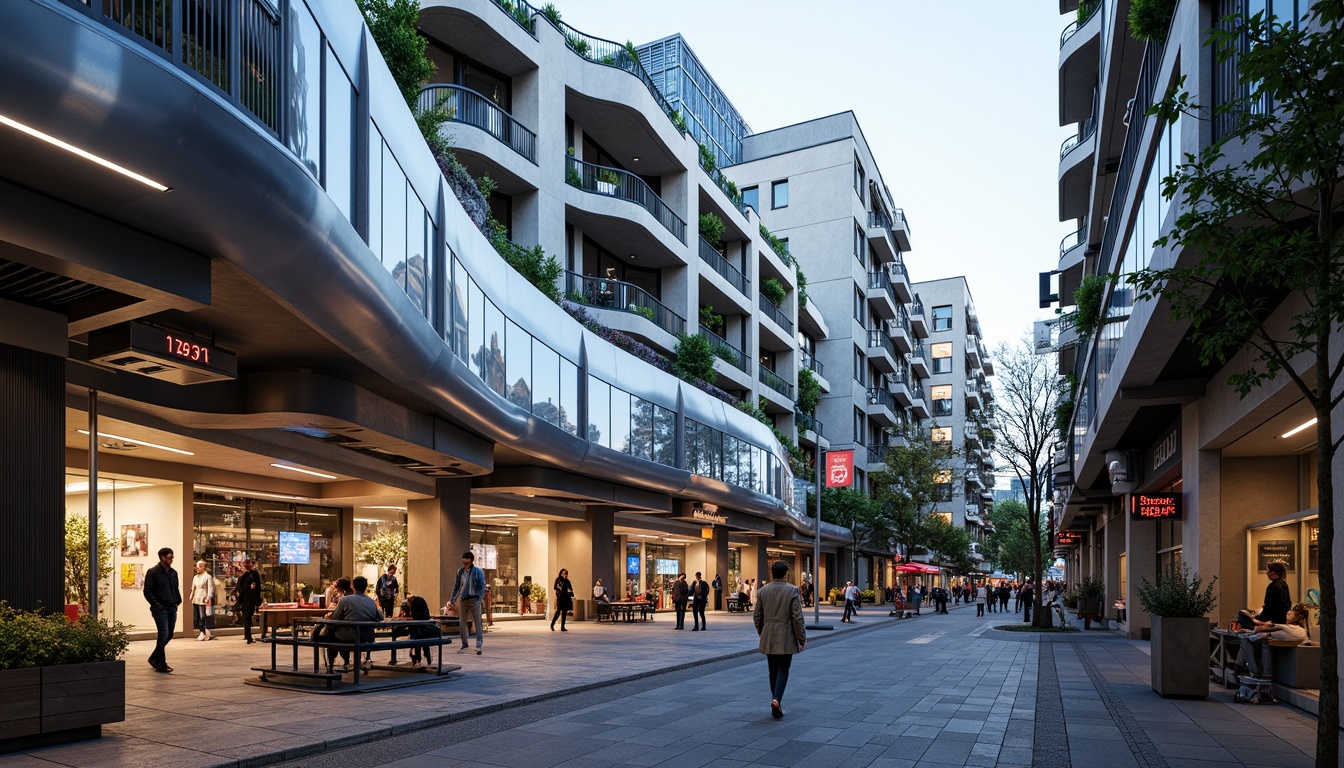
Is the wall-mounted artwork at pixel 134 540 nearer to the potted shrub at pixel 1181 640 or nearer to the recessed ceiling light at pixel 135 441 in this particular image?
the recessed ceiling light at pixel 135 441

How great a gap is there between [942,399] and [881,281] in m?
35.9

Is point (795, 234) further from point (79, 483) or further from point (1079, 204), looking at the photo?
point (79, 483)

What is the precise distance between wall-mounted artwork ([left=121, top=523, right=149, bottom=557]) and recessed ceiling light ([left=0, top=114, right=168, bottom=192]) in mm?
15722

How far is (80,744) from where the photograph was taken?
9000 mm

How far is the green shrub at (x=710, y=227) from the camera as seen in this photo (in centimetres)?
4497

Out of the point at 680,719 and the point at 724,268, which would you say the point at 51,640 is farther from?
the point at 724,268

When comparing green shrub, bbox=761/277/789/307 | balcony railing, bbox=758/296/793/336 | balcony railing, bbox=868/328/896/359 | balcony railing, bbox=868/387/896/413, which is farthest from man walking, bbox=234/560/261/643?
balcony railing, bbox=868/328/896/359

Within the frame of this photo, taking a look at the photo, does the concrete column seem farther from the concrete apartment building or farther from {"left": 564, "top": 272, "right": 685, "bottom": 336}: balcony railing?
the concrete apartment building

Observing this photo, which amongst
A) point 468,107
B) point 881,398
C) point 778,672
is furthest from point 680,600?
point 881,398

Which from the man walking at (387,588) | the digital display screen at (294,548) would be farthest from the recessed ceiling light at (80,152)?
the digital display screen at (294,548)

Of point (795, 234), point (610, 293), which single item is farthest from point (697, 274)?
point (795, 234)

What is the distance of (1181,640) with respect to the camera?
44.2 feet

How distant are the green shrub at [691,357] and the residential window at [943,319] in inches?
2835

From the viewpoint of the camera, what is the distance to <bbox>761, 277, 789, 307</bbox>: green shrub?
176ft
